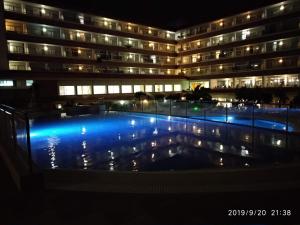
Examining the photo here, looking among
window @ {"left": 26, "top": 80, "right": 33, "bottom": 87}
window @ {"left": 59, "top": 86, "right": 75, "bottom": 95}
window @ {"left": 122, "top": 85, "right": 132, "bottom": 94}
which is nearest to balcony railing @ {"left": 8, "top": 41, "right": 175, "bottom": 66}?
window @ {"left": 26, "top": 80, "right": 33, "bottom": 87}

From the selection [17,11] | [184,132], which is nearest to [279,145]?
[184,132]

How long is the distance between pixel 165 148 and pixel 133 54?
45214mm

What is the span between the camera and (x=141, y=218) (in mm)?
3932

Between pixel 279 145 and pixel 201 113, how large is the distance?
785 cm

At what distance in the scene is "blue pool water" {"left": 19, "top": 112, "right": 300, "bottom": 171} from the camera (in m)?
7.66

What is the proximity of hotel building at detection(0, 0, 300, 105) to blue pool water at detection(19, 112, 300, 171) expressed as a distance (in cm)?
2778

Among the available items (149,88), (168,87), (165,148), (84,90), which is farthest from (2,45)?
(165,148)

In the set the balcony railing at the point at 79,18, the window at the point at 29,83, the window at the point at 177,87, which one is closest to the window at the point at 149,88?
the window at the point at 177,87

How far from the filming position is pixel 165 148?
31.6 ft

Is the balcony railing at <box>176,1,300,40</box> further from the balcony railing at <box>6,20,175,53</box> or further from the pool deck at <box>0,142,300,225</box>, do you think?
the pool deck at <box>0,142,300,225</box>

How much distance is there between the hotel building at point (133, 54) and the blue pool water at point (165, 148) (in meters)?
27.8

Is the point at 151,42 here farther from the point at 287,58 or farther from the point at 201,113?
the point at 201,113

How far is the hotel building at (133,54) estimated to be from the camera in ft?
122

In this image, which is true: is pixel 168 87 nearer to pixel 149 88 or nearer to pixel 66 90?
pixel 149 88
